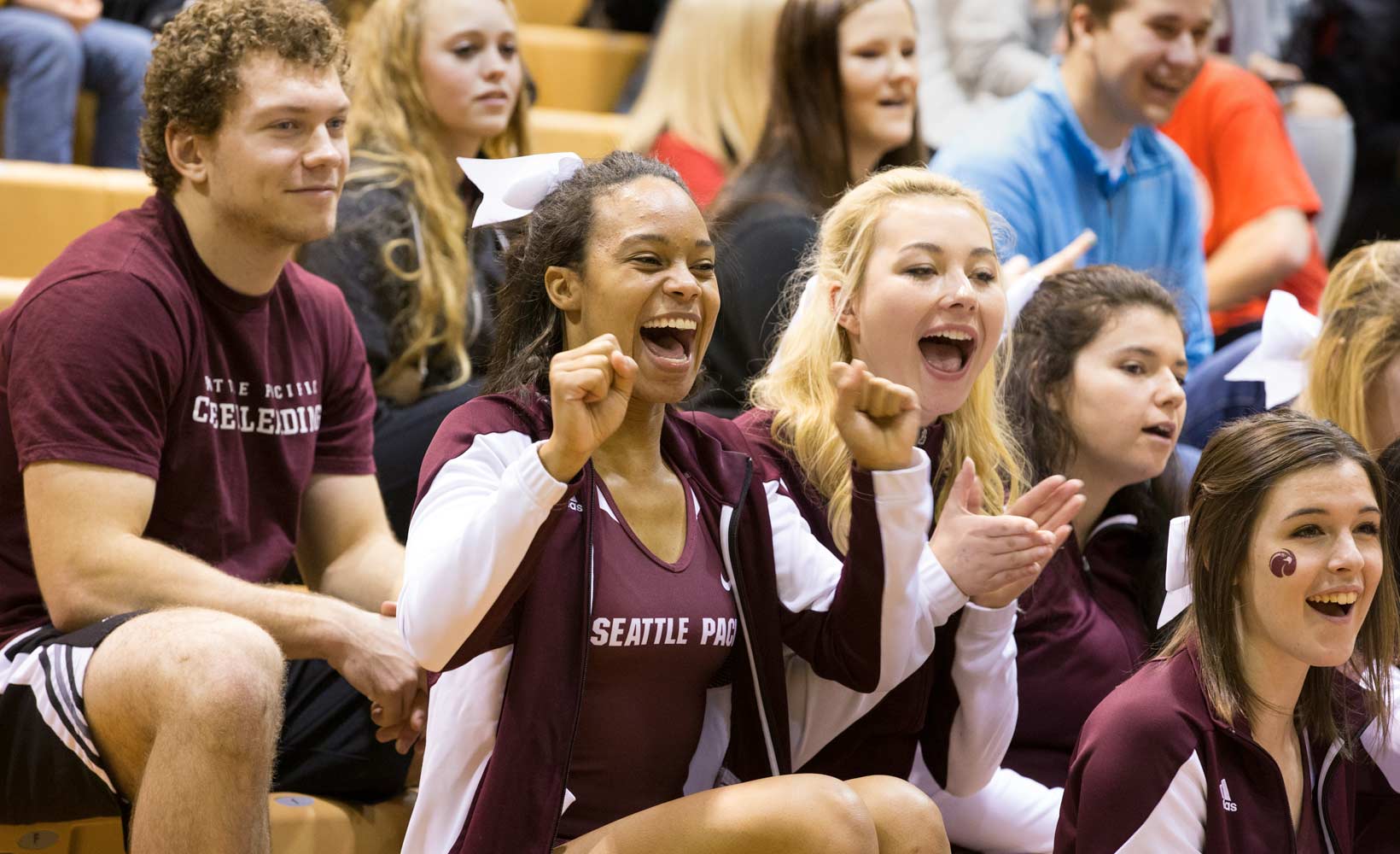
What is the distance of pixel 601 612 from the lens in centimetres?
186

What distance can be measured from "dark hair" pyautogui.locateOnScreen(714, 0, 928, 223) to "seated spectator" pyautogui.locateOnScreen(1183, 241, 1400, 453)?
0.90m

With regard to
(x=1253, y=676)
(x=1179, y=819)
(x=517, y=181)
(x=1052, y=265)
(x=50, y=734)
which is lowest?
(x=50, y=734)

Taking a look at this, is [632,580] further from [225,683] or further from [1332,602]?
[1332,602]

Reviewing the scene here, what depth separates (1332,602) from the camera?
2.03 metres

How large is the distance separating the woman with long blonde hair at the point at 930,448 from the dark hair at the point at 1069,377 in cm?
12

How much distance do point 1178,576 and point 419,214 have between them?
156 centimetres

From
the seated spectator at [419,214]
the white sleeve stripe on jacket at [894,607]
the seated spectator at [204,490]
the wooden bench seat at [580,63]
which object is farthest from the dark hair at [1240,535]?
the wooden bench seat at [580,63]

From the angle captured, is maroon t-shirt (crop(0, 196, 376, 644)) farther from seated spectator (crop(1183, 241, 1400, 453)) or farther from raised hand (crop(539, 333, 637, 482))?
seated spectator (crop(1183, 241, 1400, 453))

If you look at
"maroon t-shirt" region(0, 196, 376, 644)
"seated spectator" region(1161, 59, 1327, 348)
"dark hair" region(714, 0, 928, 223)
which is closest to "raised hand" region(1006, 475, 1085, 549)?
"maroon t-shirt" region(0, 196, 376, 644)

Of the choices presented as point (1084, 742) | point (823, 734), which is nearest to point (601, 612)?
point (823, 734)

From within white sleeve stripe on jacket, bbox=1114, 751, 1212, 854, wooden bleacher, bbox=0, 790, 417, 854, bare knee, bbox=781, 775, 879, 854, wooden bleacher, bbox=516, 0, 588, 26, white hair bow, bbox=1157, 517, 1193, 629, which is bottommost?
wooden bleacher, bbox=0, 790, 417, 854

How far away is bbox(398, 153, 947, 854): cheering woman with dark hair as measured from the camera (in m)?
1.76

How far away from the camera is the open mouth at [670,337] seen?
1961mm

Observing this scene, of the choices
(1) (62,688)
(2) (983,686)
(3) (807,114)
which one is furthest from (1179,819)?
(3) (807,114)
